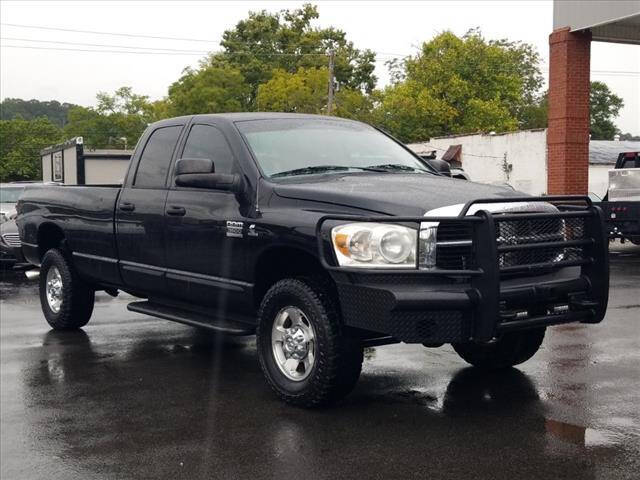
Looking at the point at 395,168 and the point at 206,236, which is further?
the point at 395,168

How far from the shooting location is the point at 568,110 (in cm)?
1712

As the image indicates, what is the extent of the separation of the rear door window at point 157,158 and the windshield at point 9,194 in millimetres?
11830

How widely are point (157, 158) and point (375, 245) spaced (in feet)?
9.73

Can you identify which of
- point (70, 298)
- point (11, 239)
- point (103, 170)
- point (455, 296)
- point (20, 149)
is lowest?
point (70, 298)

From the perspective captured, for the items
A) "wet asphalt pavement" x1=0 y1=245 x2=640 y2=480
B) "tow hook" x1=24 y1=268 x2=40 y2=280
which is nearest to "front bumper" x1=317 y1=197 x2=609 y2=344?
"wet asphalt pavement" x1=0 y1=245 x2=640 y2=480

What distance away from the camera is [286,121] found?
6.86 meters

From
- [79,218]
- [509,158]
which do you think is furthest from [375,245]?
[509,158]

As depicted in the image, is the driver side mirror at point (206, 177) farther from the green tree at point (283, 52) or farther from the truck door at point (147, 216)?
the green tree at point (283, 52)

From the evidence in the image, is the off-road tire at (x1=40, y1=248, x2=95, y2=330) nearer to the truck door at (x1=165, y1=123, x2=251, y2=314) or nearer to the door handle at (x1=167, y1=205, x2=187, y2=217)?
the truck door at (x1=165, y1=123, x2=251, y2=314)

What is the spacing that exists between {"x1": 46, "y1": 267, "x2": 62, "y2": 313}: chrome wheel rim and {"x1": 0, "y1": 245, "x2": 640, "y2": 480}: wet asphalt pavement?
79cm

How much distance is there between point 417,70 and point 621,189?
49957mm

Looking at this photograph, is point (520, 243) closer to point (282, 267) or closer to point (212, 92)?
point (282, 267)

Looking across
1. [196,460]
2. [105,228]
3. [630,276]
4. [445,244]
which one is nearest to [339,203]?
[445,244]

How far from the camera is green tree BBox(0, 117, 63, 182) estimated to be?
3634 inches
